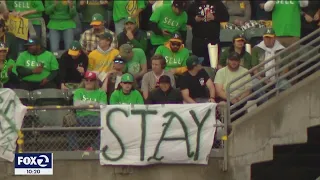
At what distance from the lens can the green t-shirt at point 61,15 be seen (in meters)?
23.7

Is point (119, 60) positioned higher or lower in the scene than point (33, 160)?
higher

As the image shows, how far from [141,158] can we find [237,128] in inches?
64.6

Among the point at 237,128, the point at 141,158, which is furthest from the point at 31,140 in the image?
the point at 237,128

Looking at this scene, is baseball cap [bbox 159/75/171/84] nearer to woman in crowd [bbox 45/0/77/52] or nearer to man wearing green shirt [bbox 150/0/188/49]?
man wearing green shirt [bbox 150/0/188/49]

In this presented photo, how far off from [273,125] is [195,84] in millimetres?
1786

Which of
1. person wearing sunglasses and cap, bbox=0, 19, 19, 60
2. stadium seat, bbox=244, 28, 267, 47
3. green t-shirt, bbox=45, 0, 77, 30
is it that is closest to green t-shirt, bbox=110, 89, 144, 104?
person wearing sunglasses and cap, bbox=0, 19, 19, 60

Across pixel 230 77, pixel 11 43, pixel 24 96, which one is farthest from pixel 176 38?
pixel 11 43

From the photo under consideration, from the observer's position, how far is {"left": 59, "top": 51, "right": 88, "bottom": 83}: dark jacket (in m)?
22.0

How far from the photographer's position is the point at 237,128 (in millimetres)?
19969

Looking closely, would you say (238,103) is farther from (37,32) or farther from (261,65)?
(37,32)

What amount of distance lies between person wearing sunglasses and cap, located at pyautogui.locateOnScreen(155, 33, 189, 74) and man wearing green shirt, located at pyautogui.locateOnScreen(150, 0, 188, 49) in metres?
0.99

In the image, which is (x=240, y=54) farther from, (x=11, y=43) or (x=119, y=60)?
(x=11, y=43)

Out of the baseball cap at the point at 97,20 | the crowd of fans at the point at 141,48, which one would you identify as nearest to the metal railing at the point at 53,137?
the crowd of fans at the point at 141,48

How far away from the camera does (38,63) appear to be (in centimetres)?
2189
